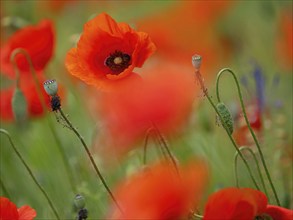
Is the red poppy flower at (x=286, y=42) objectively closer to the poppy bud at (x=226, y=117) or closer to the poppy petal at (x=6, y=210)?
the poppy bud at (x=226, y=117)

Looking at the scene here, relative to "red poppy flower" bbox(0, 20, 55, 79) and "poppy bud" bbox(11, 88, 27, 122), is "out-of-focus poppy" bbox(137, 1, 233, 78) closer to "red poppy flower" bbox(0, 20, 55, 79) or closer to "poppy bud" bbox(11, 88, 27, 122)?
"red poppy flower" bbox(0, 20, 55, 79)

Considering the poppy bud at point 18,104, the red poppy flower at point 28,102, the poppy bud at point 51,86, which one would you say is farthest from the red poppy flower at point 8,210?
the red poppy flower at point 28,102

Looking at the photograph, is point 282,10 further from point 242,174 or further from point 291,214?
point 291,214

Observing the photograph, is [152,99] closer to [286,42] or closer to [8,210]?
[8,210]

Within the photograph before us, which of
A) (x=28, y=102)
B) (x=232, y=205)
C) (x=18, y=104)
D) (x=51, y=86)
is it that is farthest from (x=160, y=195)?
(x=28, y=102)

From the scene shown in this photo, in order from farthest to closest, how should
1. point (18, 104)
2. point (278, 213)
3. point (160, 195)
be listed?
point (18, 104), point (278, 213), point (160, 195)

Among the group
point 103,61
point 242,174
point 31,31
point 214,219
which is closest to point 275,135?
point 242,174

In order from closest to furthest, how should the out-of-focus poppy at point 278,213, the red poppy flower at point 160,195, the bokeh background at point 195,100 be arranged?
the red poppy flower at point 160,195
the out-of-focus poppy at point 278,213
the bokeh background at point 195,100

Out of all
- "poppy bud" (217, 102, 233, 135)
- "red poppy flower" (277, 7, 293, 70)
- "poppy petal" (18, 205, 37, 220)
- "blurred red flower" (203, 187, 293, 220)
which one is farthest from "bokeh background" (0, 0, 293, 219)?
"blurred red flower" (203, 187, 293, 220)

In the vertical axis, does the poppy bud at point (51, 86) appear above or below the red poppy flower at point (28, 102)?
above
